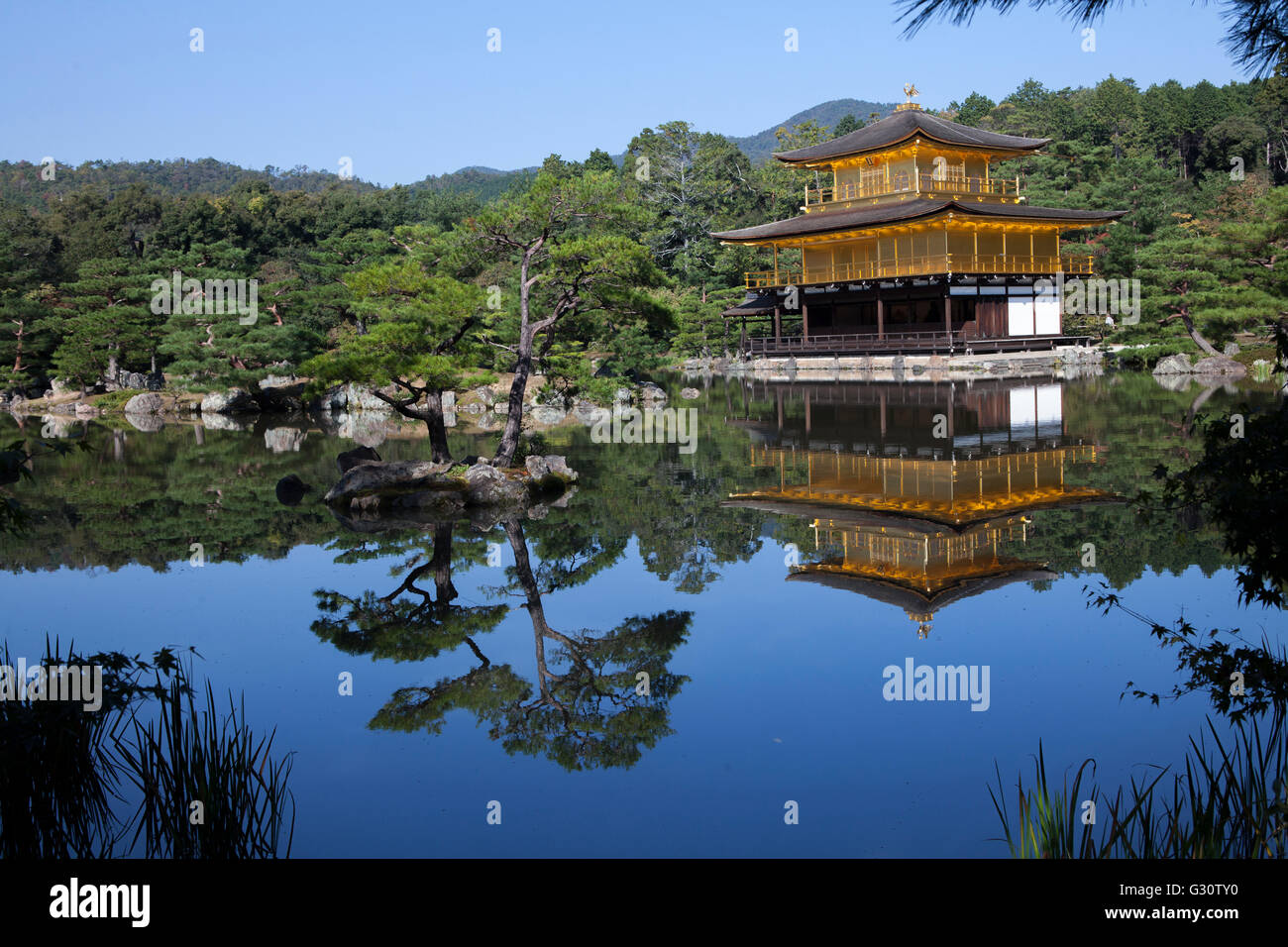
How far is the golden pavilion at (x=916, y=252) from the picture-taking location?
31797 mm

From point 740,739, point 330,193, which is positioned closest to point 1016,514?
point 740,739

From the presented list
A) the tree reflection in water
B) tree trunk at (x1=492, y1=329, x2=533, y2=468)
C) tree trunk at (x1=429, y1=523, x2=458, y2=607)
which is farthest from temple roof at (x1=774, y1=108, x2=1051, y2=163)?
the tree reflection in water

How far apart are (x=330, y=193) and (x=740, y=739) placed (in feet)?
178

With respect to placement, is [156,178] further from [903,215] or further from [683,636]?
[683,636]

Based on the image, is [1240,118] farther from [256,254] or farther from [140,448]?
[140,448]

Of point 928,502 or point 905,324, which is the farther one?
point 905,324

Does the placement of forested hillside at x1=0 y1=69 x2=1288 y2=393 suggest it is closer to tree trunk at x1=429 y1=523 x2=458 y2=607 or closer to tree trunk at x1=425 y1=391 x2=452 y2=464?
tree trunk at x1=425 y1=391 x2=452 y2=464

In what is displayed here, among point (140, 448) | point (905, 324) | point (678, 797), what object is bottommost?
point (678, 797)

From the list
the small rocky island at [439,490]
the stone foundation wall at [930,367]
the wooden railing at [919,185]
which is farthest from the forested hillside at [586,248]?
the wooden railing at [919,185]

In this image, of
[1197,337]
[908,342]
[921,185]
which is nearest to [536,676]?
[908,342]

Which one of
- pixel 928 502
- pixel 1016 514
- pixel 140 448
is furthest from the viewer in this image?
pixel 140 448

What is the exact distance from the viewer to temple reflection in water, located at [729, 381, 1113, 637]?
28.8 feet

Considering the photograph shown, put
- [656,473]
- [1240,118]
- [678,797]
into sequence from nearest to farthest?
[678,797] < [656,473] < [1240,118]

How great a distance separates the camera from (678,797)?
480 centimetres
